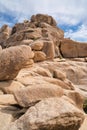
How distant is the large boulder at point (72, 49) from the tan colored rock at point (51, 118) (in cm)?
2442

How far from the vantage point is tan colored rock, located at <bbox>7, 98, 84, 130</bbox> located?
6.13 m

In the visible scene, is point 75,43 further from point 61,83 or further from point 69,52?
point 61,83

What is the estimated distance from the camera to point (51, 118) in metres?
6.21

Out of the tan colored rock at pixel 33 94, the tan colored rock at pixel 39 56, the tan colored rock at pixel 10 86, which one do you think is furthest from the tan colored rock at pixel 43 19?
the tan colored rock at pixel 33 94

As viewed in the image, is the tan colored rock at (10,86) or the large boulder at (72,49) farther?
the large boulder at (72,49)

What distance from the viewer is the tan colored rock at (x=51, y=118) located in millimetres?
6129

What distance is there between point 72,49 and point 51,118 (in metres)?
25.5

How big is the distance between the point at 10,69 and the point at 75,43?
68.2 ft

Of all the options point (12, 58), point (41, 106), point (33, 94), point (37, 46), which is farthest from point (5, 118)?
point (37, 46)

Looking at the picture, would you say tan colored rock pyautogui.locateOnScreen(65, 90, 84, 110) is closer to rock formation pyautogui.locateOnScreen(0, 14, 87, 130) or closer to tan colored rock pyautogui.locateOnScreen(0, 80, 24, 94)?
rock formation pyautogui.locateOnScreen(0, 14, 87, 130)

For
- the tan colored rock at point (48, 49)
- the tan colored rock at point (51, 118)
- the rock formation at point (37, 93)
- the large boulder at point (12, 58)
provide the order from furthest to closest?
the tan colored rock at point (48, 49) < the large boulder at point (12, 58) < the rock formation at point (37, 93) < the tan colored rock at point (51, 118)

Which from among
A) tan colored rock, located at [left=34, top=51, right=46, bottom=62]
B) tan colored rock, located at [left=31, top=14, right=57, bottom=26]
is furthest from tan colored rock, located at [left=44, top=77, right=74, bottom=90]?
tan colored rock, located at [left=31, top=14, right=57, bottom=26]

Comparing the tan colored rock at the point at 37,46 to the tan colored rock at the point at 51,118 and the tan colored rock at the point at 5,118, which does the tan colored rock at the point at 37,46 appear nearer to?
the tan colored rock at the point at 5,118

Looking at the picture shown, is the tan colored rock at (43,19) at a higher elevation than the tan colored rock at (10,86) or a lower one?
higher
